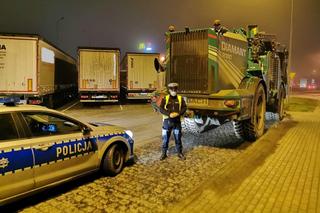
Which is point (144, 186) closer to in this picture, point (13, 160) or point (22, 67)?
point (13, 160)

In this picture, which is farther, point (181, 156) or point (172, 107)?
point (181, 156)

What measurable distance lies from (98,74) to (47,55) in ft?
15.5

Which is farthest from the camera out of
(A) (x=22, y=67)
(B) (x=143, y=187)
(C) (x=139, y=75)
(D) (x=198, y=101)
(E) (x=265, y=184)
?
(C) (x=139, y=75)

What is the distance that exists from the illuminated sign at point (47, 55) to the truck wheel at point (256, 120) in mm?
10384

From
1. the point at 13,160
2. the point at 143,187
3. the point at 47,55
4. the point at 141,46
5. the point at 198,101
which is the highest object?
the point at 141,46

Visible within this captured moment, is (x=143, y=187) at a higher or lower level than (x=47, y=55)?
lower

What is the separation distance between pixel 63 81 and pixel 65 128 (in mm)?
19935

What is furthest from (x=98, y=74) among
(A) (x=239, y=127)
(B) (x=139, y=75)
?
(A) (x=239, y=127)

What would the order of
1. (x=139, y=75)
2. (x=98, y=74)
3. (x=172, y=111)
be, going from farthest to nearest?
(x=139, y=75)
(x=98, y=74)
(x=172, y=111)

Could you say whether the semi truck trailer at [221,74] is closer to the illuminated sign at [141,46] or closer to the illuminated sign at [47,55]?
the illuminated sign at [47,55]

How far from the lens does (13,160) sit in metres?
4.38

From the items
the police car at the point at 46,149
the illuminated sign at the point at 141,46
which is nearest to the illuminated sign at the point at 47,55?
the police car at the point at 46,149

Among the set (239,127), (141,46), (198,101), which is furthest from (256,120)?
(141,46)

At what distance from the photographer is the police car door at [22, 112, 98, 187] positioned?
4.80 m
